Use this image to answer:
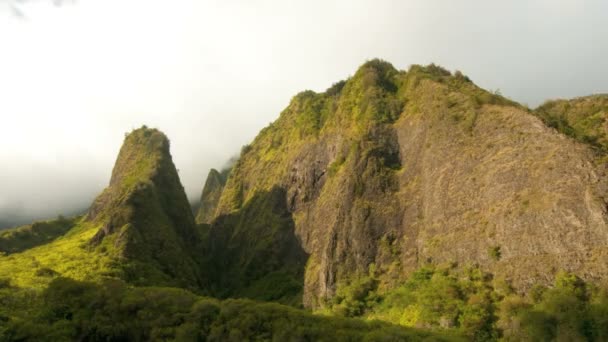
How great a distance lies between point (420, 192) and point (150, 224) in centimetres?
4538

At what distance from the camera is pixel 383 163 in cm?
6656

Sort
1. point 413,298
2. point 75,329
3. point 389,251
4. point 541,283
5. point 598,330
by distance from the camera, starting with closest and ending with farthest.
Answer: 1. point 598,330
2. point 541,283
3. point 75,329
4. point 413,298
5. point 389,251

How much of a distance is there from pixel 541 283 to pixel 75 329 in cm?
4119

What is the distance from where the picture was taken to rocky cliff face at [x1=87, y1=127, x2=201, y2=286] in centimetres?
6738

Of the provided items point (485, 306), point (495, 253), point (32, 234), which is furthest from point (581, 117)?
point (32, 234)

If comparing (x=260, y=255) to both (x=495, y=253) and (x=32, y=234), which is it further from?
(x=32, y=234)

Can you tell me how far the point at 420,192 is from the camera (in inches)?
2339

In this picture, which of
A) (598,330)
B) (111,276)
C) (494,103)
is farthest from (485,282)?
(111,276)

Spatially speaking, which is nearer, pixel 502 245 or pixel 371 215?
pixel 502 245

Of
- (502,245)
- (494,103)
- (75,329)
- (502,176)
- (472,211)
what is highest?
(494,103)

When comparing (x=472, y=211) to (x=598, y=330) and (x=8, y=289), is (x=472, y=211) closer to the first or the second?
(x=598, y=330)

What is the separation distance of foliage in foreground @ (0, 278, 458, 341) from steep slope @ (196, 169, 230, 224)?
10196 cm

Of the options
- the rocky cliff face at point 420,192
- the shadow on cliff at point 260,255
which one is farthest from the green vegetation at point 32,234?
the rocky cliff face at point 420,192

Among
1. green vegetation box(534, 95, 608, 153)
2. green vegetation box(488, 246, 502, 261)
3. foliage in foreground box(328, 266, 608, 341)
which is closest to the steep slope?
foliage in foreground box(328, 266, 608, 341)
